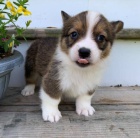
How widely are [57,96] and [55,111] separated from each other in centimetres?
12

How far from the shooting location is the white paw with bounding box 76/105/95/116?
8.29ft

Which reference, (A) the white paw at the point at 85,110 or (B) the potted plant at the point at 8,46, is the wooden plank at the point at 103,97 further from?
(B) the potted plant at the point at 8,46

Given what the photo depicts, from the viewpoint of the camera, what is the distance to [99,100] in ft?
9.50

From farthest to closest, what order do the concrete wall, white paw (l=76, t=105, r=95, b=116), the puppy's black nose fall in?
the concrete wall
white paw (l=76, t=105, r=95, b=116)
the puppy's black nose

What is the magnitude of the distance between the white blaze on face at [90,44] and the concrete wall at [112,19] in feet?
3.58

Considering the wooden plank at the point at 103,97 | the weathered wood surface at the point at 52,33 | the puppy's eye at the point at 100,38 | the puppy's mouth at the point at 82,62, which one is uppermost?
the puppy's eye at the point at 100,38

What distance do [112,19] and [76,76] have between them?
1.22 m

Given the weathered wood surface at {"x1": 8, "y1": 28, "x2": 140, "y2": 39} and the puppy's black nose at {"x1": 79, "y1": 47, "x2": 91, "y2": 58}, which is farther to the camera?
the weathered wood surface at {"x1": 8, "y1": 28, "x2": 140, "y2": 39}

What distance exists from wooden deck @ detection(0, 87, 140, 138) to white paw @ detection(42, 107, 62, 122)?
0.13 ft

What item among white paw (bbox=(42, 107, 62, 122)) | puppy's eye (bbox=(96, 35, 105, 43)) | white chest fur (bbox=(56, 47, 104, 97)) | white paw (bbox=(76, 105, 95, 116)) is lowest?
white paw (bbox=(76, 105, 95, 116))

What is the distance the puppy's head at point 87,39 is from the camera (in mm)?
2139

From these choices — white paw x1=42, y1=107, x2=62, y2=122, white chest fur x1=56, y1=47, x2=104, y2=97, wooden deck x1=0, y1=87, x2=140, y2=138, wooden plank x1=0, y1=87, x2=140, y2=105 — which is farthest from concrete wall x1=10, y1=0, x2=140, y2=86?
white paw x1=42, y1=107, x2=62, y2=122

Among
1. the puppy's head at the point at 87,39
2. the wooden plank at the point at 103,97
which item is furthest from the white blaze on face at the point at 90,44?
the wooden plank at the point at 103,97

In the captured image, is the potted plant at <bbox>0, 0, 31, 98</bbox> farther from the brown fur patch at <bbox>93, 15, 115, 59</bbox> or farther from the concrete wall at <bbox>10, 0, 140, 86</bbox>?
the concrete wall at <bbox>10, 0, 140, 86</bbox>
